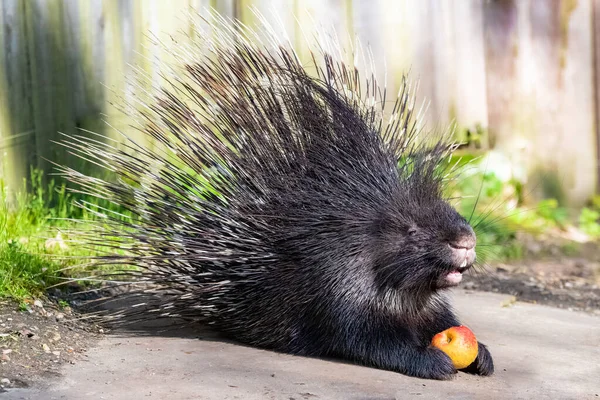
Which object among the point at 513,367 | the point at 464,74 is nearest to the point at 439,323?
the point at 513,367

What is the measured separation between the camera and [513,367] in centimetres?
344

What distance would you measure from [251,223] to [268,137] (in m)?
0.34

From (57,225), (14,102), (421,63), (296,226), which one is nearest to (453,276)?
(296,226)

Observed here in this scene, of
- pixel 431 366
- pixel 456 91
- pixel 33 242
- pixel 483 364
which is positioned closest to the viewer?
pixel 431 366

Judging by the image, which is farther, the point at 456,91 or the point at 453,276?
the point at 456,91

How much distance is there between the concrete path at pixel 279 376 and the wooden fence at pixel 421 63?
84.6 inches

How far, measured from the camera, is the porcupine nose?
3152 millimetres

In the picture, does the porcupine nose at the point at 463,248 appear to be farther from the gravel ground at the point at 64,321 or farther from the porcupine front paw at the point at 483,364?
the gravel ground at the point at 64,321

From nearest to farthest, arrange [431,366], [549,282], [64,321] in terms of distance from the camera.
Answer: [431,366], [64,321], [549,282]

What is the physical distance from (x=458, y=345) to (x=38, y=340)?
1608 mm

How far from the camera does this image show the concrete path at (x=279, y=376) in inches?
113

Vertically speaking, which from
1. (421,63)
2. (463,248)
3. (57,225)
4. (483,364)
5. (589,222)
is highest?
(421,63)

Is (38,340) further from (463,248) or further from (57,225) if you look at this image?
(463,248)

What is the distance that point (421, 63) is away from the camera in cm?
643
